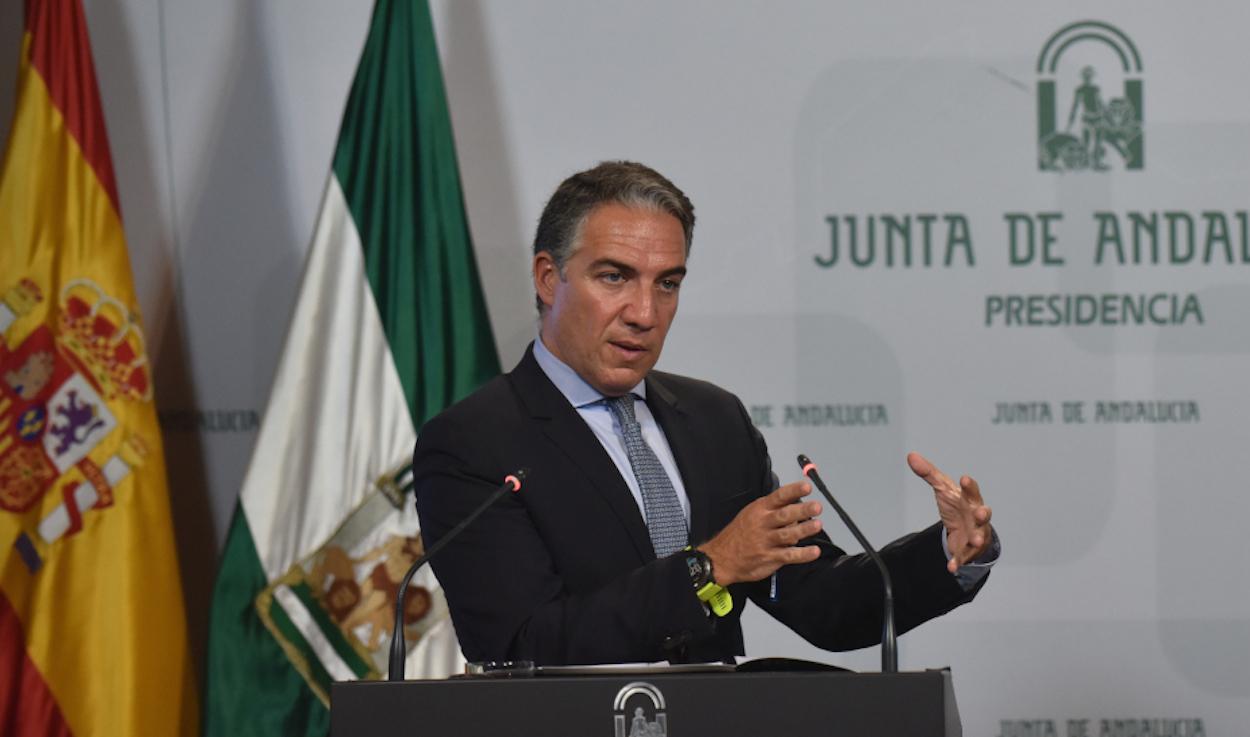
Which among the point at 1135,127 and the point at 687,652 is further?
the point at 1135,127

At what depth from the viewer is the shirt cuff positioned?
217 centimetres

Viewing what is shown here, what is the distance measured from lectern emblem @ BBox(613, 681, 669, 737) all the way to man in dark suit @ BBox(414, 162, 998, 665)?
1.03 feet

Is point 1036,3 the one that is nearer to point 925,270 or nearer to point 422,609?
point 925,270

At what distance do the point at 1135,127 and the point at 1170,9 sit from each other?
14.4 inches

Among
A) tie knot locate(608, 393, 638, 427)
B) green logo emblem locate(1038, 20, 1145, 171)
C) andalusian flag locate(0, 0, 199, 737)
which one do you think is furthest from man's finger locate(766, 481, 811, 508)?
green logo emblem locate(1038, 20, 1145, 171)

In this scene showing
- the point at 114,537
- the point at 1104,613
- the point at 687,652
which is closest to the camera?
the point at 687,652

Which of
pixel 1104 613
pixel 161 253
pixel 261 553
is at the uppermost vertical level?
pixel 161 253

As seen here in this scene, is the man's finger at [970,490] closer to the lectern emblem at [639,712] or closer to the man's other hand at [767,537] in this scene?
the man's other hand at [767,537]

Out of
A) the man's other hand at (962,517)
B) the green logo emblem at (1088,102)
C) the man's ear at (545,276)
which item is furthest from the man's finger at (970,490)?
the green logo emblem at (1088,102)

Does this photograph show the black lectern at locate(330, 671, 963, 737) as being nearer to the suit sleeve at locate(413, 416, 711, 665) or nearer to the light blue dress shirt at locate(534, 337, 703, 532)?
the suit sleeve at locate(413, 416, 711, 665)

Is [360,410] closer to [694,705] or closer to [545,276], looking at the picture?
[545,276]

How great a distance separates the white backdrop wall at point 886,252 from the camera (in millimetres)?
4008

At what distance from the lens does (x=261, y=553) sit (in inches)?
151

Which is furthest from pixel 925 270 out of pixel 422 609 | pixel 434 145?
pixel 422 609
